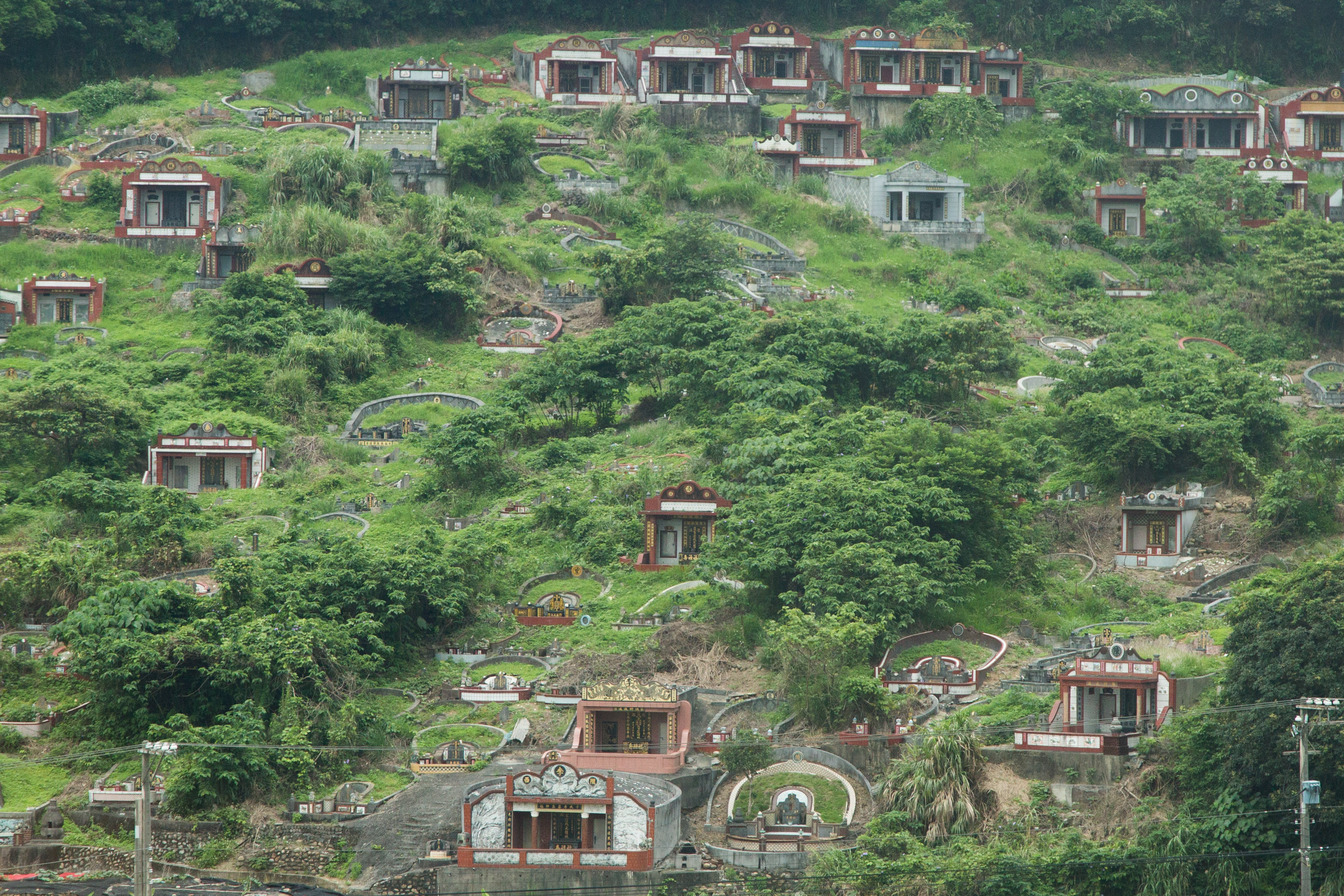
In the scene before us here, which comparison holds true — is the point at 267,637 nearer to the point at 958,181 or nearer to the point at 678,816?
the point at 678,816

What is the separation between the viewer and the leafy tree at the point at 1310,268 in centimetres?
7944

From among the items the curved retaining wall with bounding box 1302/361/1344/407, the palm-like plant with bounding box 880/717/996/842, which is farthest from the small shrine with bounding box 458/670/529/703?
the curved retaining wall with bounding box 1302/361/1344/407

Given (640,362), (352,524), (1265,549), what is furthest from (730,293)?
(1265,549)

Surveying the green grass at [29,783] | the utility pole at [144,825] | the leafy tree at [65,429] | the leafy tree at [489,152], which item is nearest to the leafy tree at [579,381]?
the leafy tree at [65,429]

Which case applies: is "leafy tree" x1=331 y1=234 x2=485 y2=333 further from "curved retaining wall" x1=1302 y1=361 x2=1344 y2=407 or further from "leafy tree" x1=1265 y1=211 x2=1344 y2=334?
"curved retaining wall" x1=1302 y1=361 x2=1344 y2=407

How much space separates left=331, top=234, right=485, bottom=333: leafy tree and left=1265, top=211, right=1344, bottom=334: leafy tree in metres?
30.5

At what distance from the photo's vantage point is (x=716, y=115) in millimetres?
96062

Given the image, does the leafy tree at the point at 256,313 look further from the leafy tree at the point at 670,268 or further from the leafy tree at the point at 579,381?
the leafy tree at the point at 670,268

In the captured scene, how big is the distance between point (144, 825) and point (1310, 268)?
5358 centimetres

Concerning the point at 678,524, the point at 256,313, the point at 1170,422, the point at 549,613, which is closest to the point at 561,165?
the point at 256,313

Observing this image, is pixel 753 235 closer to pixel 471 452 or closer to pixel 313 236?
pixel 313 236

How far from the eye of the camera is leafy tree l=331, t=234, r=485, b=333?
79250 millimetres

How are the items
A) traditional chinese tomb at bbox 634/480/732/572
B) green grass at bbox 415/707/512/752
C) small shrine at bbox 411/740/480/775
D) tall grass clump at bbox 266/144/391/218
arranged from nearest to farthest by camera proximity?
small shrine at bbox 411/740/480/775 → green grass at bbox 415/707/512/752 → traditional chinese tomb at bbox 634/480/732/572 → tall grass clump at bbox 266/144/391/218

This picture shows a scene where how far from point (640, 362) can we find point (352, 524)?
12426 millimetres
